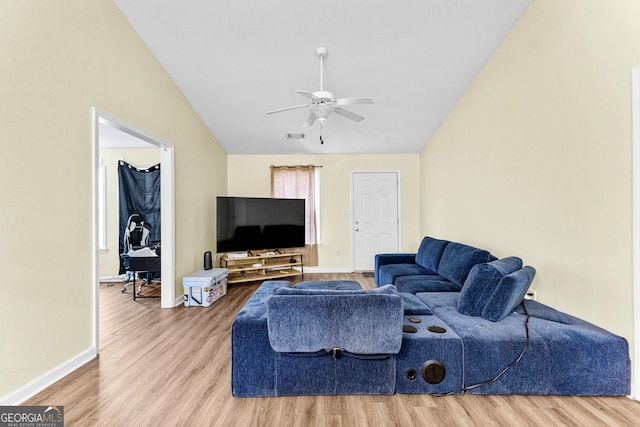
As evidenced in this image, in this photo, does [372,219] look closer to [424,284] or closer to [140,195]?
[424,284]

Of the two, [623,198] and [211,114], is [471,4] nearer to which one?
[623,198]

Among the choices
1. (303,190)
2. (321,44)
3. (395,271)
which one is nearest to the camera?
(321,44)

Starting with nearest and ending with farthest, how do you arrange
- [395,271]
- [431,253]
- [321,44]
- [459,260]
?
[321,44] < [459,260] < [395,271] < [431,253]

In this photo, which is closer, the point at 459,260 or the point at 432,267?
the point at 459,260

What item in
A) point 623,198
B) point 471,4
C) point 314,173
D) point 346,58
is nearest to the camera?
point 623,198

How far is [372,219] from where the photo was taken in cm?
608

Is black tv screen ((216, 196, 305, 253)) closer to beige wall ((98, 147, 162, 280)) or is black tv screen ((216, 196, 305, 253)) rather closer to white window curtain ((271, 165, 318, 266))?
white window curtain ((271, 165, 318, 266))

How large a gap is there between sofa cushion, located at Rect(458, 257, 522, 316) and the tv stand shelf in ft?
11.5

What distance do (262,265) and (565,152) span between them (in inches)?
171

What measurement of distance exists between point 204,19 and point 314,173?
3285mm

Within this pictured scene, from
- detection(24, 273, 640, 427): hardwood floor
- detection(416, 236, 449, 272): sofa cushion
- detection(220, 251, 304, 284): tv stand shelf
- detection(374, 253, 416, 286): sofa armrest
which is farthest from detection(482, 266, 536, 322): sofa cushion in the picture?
detection(220, 251, 304, 284): tv stand shelf

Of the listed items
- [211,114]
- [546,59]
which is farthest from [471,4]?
[211,114]

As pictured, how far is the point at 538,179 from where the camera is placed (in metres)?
2.78

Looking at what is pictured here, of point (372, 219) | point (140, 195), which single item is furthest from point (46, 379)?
point (372, 219)
